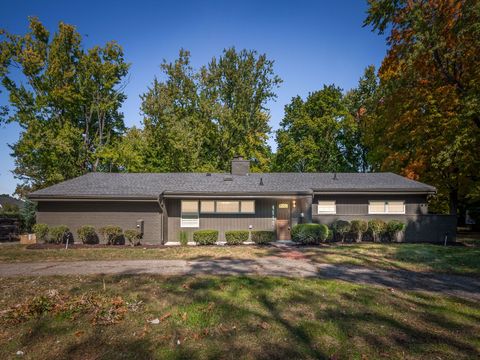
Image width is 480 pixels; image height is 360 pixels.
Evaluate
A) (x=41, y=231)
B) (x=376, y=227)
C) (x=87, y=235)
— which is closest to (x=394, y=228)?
(x=376, y=227)

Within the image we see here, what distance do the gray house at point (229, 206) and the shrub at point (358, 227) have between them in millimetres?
745

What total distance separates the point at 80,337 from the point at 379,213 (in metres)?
17.3

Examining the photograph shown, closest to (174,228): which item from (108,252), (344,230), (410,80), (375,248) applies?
(108,252)

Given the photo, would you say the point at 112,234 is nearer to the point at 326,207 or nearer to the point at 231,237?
the point at 231,237

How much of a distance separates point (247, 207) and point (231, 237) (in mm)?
2292

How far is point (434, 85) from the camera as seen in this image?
15.6 metres

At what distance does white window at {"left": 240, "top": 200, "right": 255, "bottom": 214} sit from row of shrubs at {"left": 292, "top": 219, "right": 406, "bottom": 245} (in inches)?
114

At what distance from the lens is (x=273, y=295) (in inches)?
255

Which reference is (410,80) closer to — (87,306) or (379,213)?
(379,213)

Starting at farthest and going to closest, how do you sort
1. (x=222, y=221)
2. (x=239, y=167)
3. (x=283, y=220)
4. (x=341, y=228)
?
(x=239, y=167), (x=283, y=220), (x=222, y=221), (x=341, y=228)

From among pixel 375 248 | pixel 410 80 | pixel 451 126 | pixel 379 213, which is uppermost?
pixel 410 80

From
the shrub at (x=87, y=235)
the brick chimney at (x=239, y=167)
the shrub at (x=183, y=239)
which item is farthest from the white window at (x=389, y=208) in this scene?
the shrub at (x=87, y=235)

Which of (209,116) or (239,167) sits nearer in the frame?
(239,167)

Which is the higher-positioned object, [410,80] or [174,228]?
[410,80]
